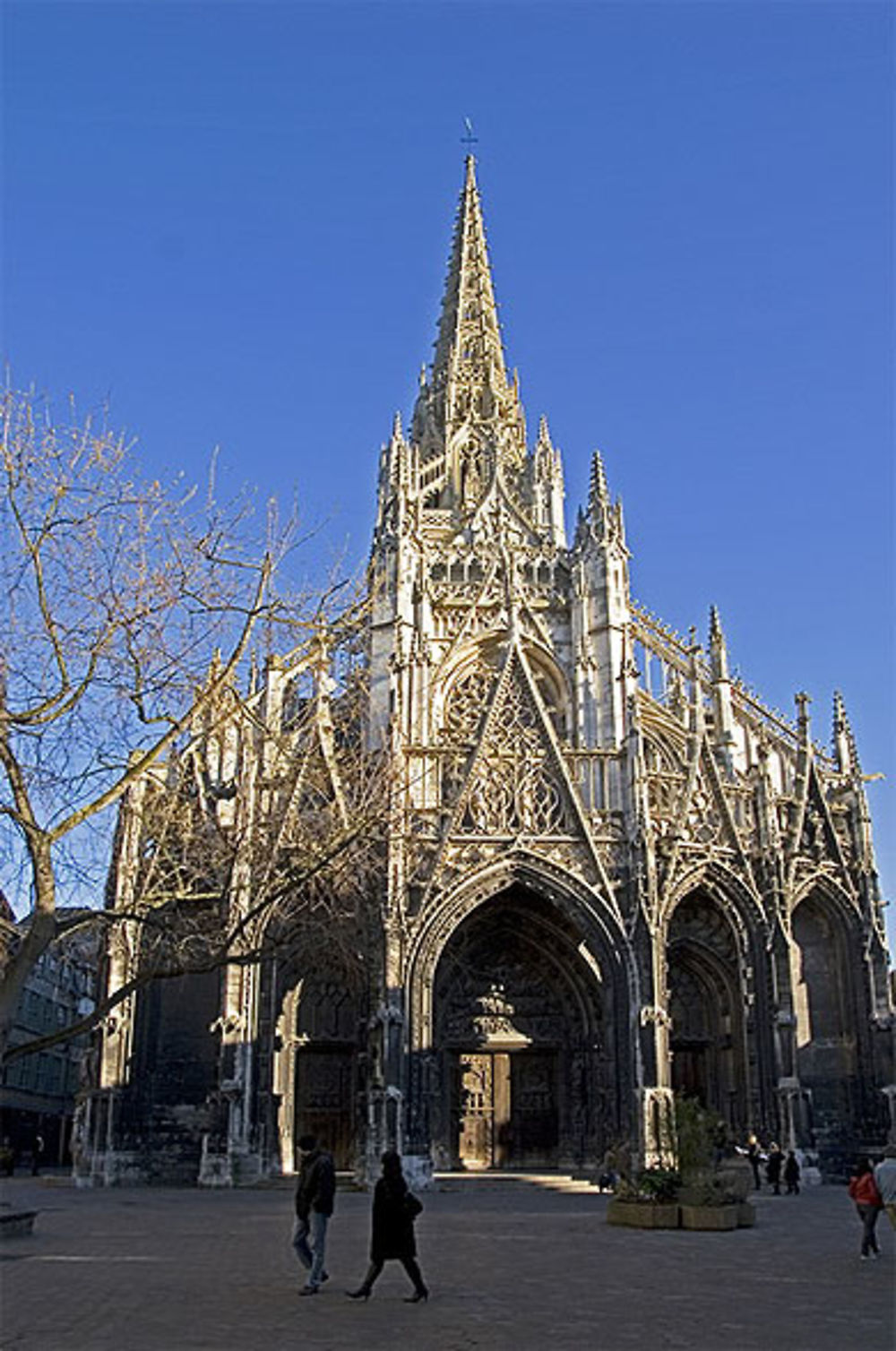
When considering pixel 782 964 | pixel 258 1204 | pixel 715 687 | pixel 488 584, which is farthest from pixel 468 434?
pixel 258 1204

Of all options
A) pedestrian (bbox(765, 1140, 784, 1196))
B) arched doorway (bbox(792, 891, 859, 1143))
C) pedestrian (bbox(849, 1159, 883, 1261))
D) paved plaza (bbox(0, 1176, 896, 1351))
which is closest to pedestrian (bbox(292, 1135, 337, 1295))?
paved plaza (bbox(0, 1176, 896, 1351))

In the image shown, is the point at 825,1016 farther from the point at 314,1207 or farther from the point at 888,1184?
the point at 314,1207

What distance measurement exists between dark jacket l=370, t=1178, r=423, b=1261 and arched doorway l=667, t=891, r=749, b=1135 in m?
21.4

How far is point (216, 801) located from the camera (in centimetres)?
2959

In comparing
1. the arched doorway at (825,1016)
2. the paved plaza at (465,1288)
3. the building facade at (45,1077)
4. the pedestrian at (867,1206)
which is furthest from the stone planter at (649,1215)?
the building facade at (45,1077)

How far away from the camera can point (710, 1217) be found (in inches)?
659

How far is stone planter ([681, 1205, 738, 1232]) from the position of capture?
54.8 ft

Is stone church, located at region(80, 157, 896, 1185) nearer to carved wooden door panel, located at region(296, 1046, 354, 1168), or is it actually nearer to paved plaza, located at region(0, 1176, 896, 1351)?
carved wooden door panel, located at region(296, 1046, 354, 1168)

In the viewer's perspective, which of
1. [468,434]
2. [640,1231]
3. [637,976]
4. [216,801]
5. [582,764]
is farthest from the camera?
[468,434]

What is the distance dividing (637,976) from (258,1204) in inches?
404

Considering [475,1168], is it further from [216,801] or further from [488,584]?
[488,584]

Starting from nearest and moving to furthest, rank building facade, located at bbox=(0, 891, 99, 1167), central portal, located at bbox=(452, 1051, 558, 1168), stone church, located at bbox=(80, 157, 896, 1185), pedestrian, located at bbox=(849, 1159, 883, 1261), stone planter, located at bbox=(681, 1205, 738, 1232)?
1. pedestrian, located at bbox=(849, 1159, 883, 1261)
2. stone planter, located at bbox=(681, 1205, 738, 1232)
3. stone church, located at bbox=(80, 157, 896, 1185)
4. central portal, located at bbox=(452, 1051, 558, 1168)
5. building facade, located at bbox=(0, 891, 99, 1167)

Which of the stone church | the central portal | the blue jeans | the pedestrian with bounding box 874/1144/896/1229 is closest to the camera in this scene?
the blue jeans

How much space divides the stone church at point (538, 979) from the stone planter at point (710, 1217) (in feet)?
26.0
